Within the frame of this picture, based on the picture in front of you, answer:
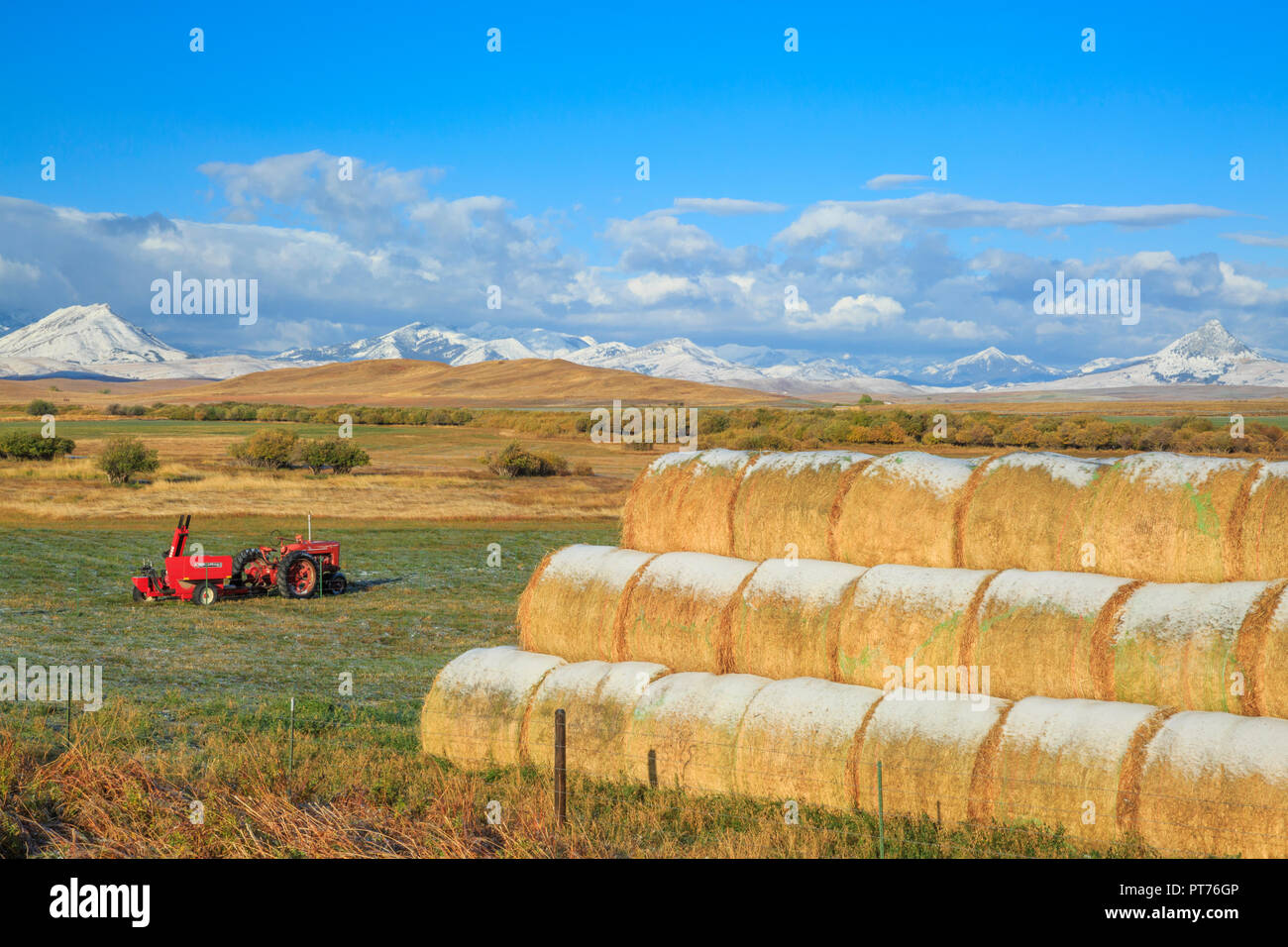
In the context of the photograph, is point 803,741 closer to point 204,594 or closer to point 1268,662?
point 1268,662

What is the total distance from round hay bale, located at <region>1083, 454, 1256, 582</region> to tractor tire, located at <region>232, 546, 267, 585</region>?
54.6 ft

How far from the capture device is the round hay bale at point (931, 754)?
28.1 ft

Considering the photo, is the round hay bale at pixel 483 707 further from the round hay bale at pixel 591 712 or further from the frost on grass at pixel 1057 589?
the frost on grass at pixel 1057 589

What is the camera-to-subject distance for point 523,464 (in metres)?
53.2

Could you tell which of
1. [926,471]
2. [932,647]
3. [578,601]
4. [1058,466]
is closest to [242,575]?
[578,601]

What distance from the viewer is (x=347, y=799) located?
909cm

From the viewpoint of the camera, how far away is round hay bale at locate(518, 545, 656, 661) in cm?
1147

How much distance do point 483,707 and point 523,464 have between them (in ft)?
139

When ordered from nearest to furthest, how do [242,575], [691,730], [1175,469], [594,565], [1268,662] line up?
[1268,662]
[1175,469]
[691,730]
[594,565]
[242,575]

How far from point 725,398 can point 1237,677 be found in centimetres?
18978

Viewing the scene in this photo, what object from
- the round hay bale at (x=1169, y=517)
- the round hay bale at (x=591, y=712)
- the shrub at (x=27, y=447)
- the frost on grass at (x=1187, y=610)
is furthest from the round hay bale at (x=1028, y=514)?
the shrub at (x=27, y=447)

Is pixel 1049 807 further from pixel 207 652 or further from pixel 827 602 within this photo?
pixel 207 652

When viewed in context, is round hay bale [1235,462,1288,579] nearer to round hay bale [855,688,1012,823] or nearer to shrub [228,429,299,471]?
round hay bale [855,688,1012,823]
